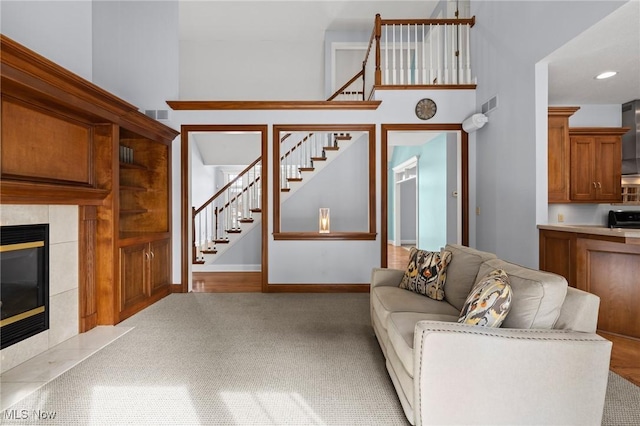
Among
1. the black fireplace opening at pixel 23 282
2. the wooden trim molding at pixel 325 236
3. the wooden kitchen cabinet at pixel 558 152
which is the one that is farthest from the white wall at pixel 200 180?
the wooden kitchen cabinet at pixel 558 152

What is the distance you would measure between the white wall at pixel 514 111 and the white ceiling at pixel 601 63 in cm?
12

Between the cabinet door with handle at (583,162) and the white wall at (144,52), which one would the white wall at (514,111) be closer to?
the cabinet door with handle at (583,162)

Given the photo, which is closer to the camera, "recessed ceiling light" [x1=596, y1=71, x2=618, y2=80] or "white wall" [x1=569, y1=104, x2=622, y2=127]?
"recessed ceiling light" [x1=596, y1=71, x2=618, y2=80]

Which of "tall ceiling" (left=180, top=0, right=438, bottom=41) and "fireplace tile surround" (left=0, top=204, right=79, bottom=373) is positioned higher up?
"tall ceiling" (left=180, top=0, right=438, bottom=41)

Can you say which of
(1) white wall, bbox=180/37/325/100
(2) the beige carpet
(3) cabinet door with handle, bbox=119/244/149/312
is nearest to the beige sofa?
(2) the beige carpet

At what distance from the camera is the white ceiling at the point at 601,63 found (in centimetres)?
272

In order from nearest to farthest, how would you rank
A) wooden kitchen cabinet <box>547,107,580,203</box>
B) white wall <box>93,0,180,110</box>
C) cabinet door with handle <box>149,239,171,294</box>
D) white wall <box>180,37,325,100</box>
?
wooden kitchen cabinet <box>547,107,580,203</box> < cabinet door with handle <box>149,239,171,294</box> < white wall <box>93,0,180,110</box> < white wall <box>180,37,325,100</box>

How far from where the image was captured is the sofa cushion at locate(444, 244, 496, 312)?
2523 mm

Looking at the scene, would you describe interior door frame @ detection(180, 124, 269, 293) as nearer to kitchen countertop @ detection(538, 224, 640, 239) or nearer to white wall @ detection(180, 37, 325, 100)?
white wall @ detection(180, 37, 325, 100)

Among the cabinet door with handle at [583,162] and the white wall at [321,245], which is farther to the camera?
the white wall at [321,245]

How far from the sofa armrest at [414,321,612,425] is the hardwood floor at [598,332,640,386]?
3.96ft

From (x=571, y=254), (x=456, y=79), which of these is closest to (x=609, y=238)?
(x=571, y=254)

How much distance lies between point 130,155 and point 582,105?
21.4 ft

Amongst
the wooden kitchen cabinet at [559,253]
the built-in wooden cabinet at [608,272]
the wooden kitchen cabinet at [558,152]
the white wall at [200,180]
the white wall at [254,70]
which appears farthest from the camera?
the white wall at [200,180]
